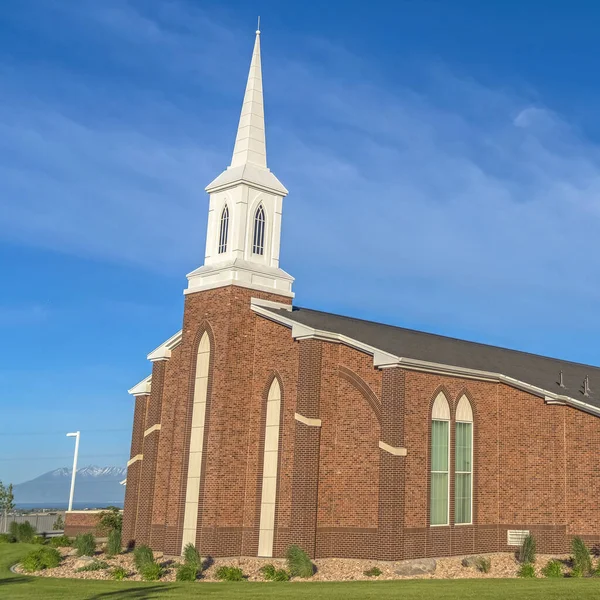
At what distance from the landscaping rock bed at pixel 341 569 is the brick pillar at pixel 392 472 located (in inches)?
26.8

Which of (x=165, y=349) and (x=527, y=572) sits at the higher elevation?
(x=165, y=349)

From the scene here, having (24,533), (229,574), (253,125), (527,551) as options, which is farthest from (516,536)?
(24,533)

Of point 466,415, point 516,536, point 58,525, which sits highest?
point 466,415

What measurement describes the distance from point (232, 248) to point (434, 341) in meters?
9.89

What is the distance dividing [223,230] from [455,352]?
35.3 ft

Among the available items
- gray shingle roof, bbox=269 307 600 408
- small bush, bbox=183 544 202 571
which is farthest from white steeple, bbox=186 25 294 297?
small bush, bbox=183 544 202 571

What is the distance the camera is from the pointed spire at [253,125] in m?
34.2

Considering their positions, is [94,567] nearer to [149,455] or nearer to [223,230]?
[149,455]

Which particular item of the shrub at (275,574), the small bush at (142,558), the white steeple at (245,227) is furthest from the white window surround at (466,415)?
the small bush at (142,558)

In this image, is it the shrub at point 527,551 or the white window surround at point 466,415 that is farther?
the white window surround at point 466,415

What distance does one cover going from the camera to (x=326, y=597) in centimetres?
2008

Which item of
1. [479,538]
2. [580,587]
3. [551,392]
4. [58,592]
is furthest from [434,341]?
[58,592]

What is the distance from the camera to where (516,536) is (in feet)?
105

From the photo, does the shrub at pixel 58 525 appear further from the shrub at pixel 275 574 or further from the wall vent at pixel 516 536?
the wall vent at pixel 516 536
